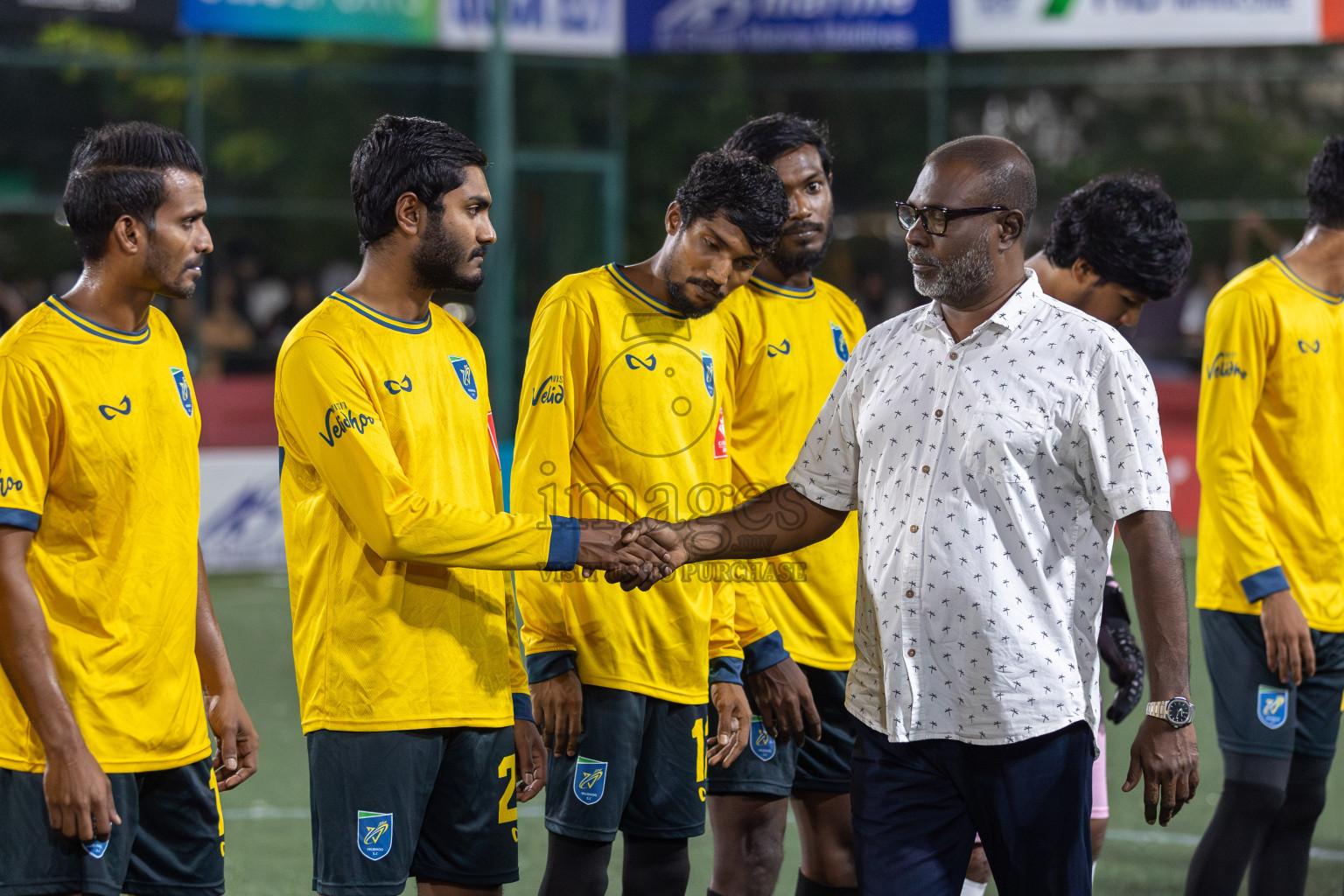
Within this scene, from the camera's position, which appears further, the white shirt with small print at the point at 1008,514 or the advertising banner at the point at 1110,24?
the advertising banner at the point at 1110,24

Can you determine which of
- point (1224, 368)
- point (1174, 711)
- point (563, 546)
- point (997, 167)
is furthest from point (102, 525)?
point (1224, 368)

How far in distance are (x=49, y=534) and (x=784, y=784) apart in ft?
6.99

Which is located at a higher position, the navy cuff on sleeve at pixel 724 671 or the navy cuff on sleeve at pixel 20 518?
the navy cuff on sleeve at pixel 20 518

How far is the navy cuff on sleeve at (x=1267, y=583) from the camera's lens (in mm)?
4566

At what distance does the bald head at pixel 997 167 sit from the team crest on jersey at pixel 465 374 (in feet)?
3.96

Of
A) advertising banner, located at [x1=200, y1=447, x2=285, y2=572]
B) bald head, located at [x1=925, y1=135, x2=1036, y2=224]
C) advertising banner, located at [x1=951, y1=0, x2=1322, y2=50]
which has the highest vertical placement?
advertising banner, located at [x1=951, y1=0, x2=1322, y2=50]

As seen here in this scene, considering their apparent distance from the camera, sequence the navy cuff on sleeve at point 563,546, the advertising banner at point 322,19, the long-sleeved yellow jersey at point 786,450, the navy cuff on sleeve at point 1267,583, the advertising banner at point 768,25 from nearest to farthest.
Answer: the navy cuff on sleeve at point 563,546
the long-sleeved yellow jersey at point 786,450
the navy cuff on sleeve at point 1267,583
the advertising banner at point 322,19
the advertising banner at point 768,25

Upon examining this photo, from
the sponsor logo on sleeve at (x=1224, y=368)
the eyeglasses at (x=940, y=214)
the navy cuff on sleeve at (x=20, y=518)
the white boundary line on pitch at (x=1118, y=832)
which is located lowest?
the white boundary line on pitch at (x=1118, y=832)

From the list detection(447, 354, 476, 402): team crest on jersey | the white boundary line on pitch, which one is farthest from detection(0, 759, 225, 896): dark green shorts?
Answer: the white boundary line on pitch

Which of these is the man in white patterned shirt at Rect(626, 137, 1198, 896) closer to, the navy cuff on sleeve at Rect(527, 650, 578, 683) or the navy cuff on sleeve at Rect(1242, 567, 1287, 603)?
the navy cuff on sleeve at Rect(527, 650, 578, 683)

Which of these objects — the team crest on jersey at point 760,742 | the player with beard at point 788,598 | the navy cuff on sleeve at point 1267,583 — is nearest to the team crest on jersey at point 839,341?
the player with beard at point 788,598

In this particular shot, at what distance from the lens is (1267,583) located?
4574mm

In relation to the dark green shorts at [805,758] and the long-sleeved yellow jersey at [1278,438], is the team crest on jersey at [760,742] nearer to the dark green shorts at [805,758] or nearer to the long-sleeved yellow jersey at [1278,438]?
the dark green shorts at [805,758]

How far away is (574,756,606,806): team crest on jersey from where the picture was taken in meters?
3.89
